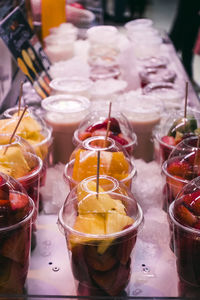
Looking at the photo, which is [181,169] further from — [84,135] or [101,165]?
[84,135]

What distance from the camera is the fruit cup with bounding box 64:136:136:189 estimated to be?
1.38 metres

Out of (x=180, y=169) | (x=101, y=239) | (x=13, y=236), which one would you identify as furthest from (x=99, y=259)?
(x=180, y=169)

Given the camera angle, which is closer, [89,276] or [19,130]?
[89,276]

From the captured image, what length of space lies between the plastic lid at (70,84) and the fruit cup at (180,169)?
3.24 ft

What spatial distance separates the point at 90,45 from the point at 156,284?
247 centimetres

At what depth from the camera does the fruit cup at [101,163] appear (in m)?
1.38

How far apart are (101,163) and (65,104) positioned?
835mm

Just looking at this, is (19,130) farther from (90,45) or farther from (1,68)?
(90,45)

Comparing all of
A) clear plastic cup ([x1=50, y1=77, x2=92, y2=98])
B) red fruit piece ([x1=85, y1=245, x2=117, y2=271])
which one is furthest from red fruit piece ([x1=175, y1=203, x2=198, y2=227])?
clear plastic cup ([x1=50, y1=77, x2=92, y2=98])

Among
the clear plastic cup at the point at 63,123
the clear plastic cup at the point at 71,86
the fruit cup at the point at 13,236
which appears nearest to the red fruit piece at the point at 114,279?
the fruit cup at the point at 13,236

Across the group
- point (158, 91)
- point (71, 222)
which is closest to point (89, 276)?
point (71, 222)

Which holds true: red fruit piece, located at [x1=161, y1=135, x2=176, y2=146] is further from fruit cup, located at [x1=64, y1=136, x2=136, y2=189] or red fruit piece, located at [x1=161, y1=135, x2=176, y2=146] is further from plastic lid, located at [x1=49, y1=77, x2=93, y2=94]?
plastic lid, located at [x1=49, y1=77, x2=93, y2=94]

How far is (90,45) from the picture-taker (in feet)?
10.9

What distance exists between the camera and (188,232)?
1.11m
